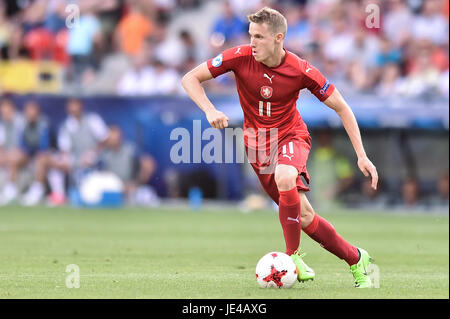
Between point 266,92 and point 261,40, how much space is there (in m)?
0.51

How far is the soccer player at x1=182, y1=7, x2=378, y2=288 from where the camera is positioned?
8.38 m

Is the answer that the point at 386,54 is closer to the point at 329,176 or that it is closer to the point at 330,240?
the point at 329,176

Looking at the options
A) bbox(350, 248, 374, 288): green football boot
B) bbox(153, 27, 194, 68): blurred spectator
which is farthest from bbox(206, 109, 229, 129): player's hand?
bbox(153, 27, 194, 68): blurred spectator

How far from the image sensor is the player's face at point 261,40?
8367mm

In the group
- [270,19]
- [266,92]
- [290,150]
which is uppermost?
[270,19]

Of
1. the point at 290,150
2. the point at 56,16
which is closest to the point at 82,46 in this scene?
the point at 56,16

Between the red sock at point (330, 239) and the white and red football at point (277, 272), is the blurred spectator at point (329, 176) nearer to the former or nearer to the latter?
the red sock at point (330, 239)

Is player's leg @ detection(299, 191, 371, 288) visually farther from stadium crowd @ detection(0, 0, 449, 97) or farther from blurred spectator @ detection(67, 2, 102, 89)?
blurred spectator @ detection(67, 2, 102, 89)

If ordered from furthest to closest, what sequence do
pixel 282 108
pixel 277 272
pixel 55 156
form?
pixel 55 156, pixel 282 108, pixel 277 272

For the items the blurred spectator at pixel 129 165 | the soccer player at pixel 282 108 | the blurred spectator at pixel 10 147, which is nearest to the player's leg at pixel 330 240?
the soccer player at pixel 282 108

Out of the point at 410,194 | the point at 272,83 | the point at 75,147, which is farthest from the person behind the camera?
the point at 75,147

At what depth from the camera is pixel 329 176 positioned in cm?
2053

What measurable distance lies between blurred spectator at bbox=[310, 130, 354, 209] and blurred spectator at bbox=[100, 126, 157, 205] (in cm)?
364
